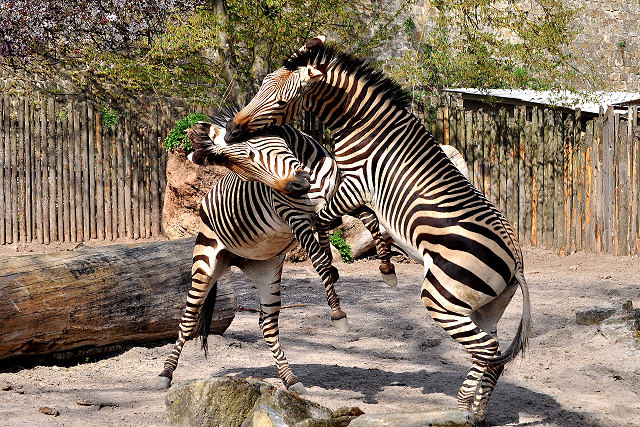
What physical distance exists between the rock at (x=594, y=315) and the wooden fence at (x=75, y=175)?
7.32 m

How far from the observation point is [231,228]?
179 inches

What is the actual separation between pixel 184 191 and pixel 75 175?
6.88 ft

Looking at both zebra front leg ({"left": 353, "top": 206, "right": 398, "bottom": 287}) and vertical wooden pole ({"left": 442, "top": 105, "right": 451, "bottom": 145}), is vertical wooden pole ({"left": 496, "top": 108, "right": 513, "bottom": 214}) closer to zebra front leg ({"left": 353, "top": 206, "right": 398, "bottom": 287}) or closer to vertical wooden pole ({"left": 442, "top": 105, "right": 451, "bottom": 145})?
vertical wooden pole ({"left": 442, "top": 105, "right": 451, "bottom": 145})

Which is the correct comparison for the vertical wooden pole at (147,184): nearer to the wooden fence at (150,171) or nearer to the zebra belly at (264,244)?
the wooden fence at (150,171)

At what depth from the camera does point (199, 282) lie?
480 centimetres

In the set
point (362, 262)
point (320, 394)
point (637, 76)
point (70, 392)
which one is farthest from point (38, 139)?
point (637, 76)

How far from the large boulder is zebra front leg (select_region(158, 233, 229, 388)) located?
5005 mm

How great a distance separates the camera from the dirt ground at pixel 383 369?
425 cm

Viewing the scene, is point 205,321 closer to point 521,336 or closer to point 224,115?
point 224,115

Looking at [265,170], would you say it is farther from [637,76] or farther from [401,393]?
[637,76]

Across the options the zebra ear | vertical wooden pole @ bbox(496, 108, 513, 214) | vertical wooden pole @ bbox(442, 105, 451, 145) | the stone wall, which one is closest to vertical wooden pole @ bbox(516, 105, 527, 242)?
vertical wooden pole @ bbox(496, 108, 513, 214)

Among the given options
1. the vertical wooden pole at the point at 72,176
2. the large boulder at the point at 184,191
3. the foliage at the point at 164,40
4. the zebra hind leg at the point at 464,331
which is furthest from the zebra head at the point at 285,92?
the vertical wooden pole at the point at 72,176

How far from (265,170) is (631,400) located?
3017 mm

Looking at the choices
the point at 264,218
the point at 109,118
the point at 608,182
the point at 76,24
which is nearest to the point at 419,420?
the point at 264,218
